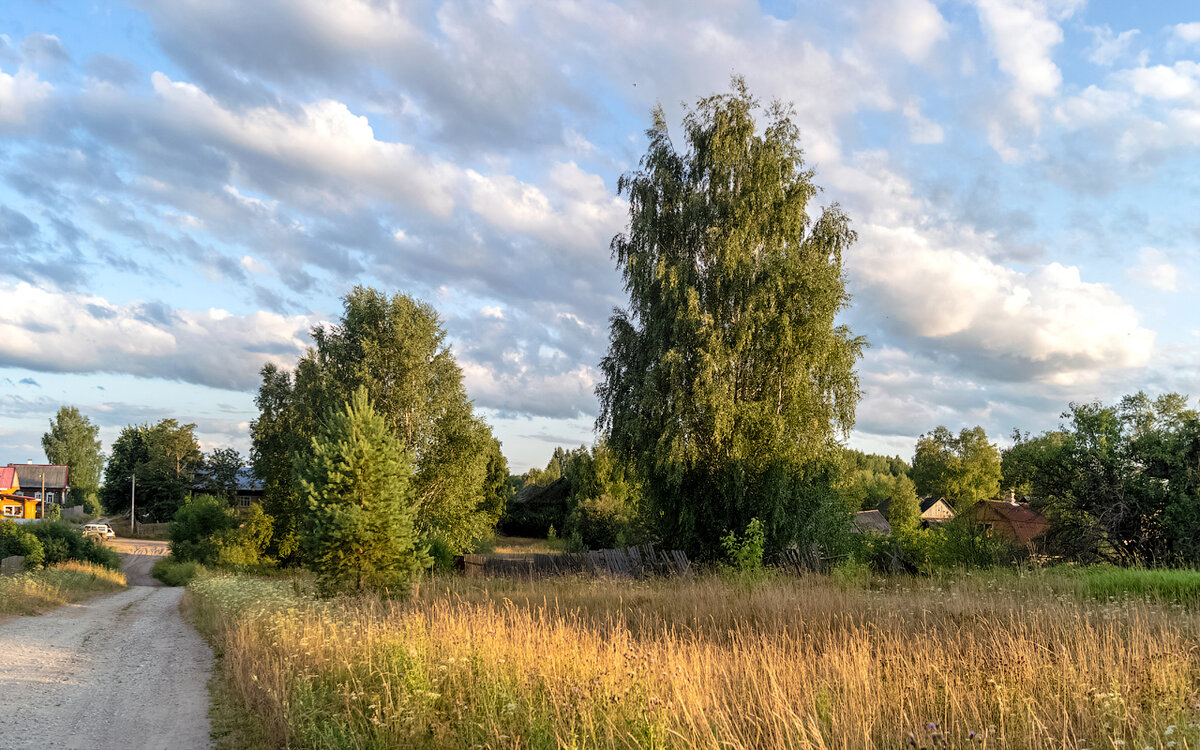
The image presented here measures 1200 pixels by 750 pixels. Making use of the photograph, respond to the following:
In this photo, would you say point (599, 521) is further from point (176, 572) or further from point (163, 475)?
point (163, 475)

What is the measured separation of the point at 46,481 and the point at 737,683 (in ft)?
335

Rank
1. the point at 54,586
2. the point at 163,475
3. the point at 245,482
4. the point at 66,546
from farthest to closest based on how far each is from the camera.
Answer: the point at 245,482 → the point at 163,475 → the point at 66,546 → the point at 54,586

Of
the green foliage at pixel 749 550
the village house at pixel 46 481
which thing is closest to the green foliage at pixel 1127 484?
the green foliage at pixel 749 550

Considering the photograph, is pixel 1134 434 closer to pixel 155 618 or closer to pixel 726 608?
pixel 726 608

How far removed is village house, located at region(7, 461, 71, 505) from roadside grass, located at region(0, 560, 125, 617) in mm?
59763

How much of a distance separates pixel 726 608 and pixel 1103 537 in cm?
1626

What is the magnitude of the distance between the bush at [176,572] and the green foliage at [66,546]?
7.39 feet

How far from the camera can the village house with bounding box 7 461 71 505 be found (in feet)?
265

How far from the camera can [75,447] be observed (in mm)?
89375

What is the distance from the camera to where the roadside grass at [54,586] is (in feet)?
61.8

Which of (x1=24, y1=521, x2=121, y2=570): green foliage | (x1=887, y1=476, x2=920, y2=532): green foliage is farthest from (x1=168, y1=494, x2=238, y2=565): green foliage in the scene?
(x1=887, y1=476, x2=920, y2=532): green foliage

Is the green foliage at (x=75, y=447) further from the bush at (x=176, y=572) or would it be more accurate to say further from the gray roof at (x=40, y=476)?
the bush at (x=176, y=572)

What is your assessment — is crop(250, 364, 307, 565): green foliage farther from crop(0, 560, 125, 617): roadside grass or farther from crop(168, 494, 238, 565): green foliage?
crop(0, 560, 125, 617): roadside grass

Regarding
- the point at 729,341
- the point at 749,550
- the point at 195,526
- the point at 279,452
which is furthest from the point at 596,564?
the point at 195,526
